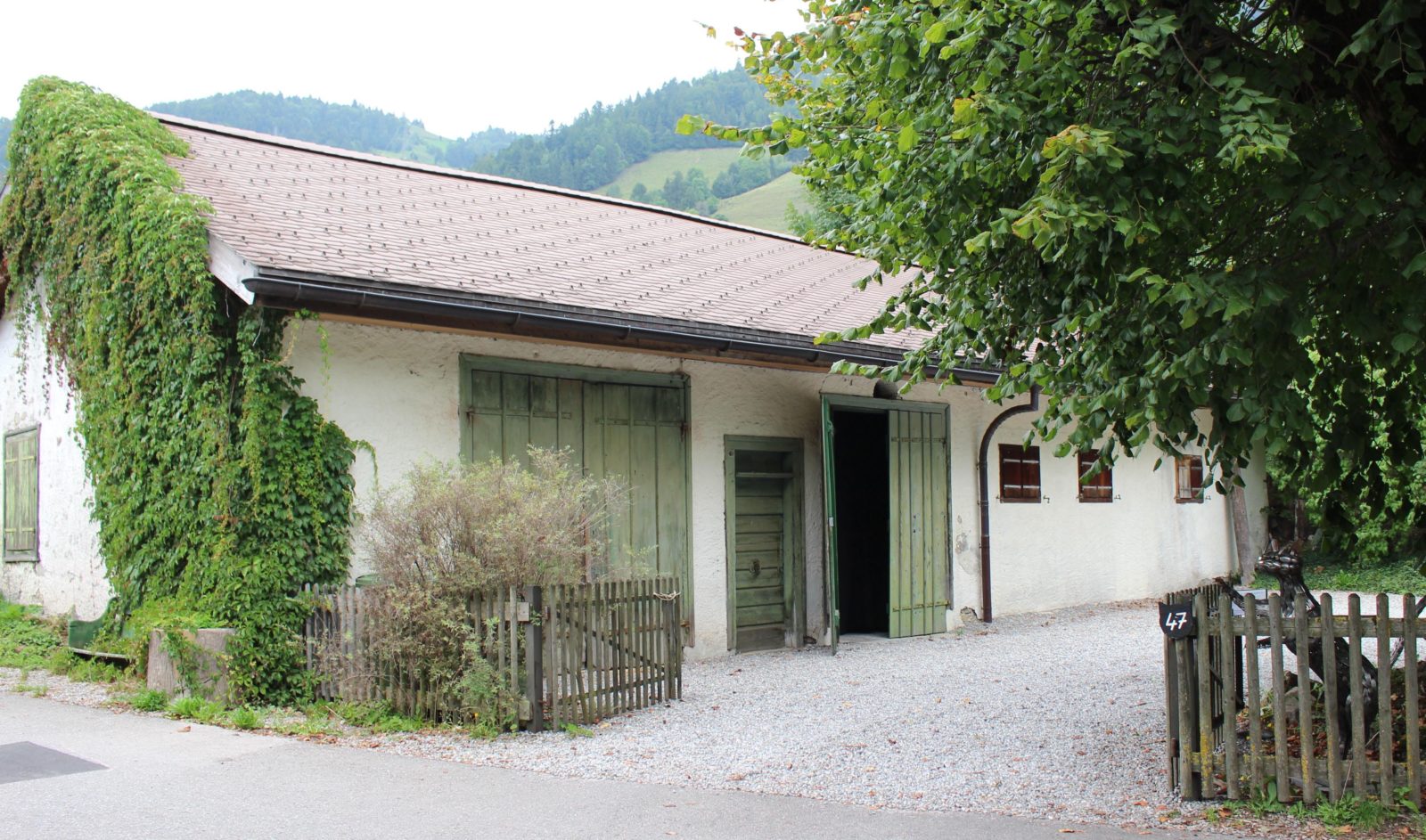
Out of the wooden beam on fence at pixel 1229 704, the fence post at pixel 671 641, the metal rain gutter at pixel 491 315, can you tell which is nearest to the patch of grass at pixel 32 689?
the metal rain gutter at pixel 491 315

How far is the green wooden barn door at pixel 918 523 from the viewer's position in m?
12.5

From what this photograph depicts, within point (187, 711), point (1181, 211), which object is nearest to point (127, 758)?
point (187, 711)

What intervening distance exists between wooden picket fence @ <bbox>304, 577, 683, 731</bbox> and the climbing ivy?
44 centimetres

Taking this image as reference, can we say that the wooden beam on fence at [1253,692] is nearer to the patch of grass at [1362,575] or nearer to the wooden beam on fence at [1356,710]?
the wooden beam on fence at [1356,710]

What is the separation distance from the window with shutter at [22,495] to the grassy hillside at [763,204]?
67.3 meters

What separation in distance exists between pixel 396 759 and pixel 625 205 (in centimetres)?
1057

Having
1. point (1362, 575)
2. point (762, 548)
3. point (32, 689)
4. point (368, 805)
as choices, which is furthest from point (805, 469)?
point (1362, 575)

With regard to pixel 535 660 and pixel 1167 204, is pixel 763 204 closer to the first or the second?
pixel 535 660

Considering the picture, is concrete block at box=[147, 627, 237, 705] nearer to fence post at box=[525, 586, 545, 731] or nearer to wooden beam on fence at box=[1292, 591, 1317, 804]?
fence post at box=[525, 586, 545, 731]

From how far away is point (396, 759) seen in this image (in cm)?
659

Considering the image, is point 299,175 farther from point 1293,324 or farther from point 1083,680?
point 1293,324

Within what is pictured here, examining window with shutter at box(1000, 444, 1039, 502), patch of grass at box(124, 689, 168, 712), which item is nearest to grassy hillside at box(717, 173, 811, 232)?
window with shutter at box(1000, 444, 1039, 502)

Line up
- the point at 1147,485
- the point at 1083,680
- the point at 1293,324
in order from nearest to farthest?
the point at 1293,324 < the point at 1083,680 < the point at 1147,485

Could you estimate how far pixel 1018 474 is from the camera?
575 inches
